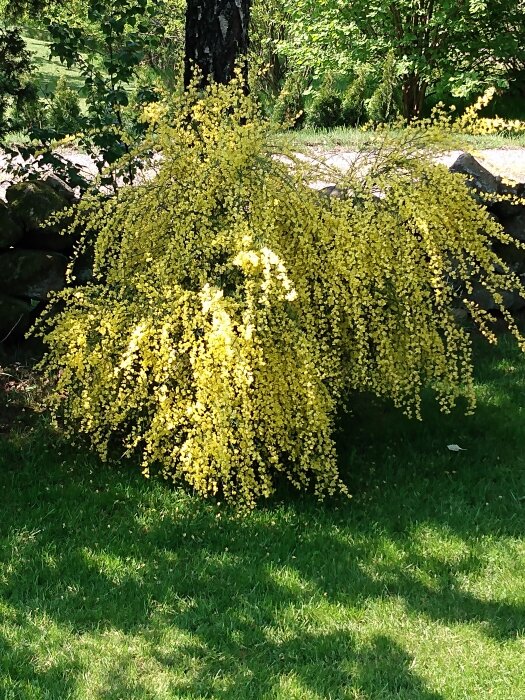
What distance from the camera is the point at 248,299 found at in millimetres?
3330

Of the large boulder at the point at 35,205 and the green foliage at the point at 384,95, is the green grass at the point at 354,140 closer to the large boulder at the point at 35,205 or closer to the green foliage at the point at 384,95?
the green foliage at the point at 384,95

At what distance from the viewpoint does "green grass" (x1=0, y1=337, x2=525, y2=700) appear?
101 inches

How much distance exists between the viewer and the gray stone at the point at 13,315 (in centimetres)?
478

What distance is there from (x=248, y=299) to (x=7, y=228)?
6.87 feet

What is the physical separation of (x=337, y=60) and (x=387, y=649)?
33.0ft

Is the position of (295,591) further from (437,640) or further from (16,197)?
(16,197)

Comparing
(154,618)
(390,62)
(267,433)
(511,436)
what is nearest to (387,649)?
(154,618)

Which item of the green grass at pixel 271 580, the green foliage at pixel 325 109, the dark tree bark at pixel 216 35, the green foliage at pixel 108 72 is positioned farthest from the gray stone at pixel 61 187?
the green foliage at pixel 325 109

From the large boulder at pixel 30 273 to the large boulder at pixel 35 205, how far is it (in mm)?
135

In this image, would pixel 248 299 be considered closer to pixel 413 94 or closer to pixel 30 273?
pixel 30 273

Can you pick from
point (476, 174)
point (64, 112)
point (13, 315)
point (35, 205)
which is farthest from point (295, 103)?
point (13, 315)

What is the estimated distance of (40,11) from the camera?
5055 millimetres

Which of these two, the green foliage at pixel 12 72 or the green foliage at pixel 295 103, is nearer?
the green foliage at pixel 12 72

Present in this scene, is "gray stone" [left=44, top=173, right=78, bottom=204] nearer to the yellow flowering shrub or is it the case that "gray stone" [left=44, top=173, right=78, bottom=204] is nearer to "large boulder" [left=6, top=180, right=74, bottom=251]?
"large boulder" [left=6, top=180, right=74, bottom=251]
